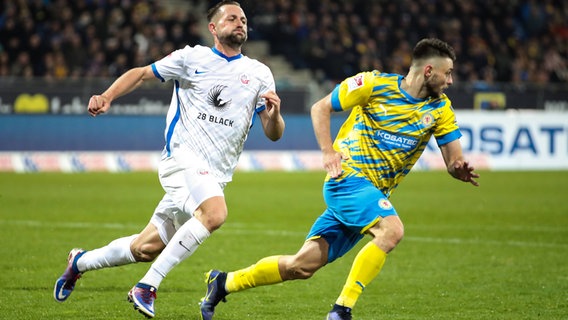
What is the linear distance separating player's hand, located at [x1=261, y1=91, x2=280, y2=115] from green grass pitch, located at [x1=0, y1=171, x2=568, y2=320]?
1.58 meters

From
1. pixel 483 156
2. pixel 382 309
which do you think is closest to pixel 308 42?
pixel 483 156

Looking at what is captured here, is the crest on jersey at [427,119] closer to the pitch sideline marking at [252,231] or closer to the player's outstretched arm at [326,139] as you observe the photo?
the player's outstretched arm at [326,139]

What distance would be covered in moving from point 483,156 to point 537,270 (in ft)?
48.7

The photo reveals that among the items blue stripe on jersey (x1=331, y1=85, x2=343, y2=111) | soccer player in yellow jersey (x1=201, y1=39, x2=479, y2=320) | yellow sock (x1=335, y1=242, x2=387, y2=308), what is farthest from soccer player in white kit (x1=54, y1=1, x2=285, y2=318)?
yellow sock (x1=335, y1=242, x2=387, y2=308)

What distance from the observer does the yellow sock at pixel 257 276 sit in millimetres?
6805

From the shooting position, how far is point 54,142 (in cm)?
2230

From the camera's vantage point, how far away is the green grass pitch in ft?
25.2

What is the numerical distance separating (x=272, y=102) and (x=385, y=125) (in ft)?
2.76

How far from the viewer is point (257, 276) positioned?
22.5ft

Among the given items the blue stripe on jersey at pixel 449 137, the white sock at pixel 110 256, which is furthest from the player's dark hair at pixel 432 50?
the white sock at pixel 110 256

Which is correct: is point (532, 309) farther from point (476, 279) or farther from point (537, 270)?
point (537, 270)

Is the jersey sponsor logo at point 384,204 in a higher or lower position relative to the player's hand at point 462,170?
lower

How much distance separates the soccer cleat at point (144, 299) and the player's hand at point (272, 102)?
154 cm

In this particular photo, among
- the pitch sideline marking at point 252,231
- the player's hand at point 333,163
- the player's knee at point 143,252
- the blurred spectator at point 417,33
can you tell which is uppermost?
the player's hand at point 333,163
